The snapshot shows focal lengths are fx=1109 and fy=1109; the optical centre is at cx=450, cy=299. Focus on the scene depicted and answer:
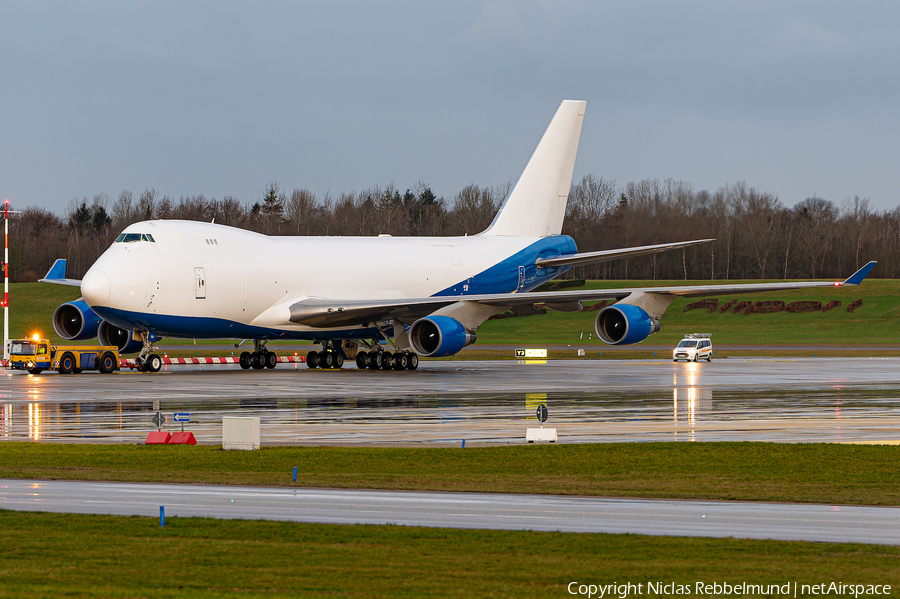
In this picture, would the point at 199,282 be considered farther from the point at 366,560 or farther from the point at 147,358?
the point at 366,560

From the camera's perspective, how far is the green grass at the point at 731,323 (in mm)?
84750

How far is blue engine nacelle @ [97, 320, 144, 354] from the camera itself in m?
45.8

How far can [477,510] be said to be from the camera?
43.8 ft

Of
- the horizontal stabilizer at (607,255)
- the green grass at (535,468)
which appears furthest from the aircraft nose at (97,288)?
the horizontal stabilizer at (607,255)

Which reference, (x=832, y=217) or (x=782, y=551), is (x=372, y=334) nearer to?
(x=782, y=551)

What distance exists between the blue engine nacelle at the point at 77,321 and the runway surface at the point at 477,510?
102ft

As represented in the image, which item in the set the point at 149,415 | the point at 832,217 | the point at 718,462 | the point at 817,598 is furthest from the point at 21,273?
the point at 817,598

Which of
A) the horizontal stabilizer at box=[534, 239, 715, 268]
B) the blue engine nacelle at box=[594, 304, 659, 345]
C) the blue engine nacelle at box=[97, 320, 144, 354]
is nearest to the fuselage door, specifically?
the blue engine nacelle at box=[97, 320, 144, 354]

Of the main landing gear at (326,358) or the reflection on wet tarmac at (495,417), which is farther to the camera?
the main landing gear at (326,358)

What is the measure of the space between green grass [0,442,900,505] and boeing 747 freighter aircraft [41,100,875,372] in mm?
19883

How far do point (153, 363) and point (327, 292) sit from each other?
724 centimetres

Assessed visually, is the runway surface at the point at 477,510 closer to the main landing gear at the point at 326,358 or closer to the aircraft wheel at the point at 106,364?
the aircraft wheel at the point at 106,364

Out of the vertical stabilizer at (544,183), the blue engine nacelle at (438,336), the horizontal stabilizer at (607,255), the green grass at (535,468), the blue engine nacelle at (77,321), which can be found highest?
the vertical stabilizer at (544,183)

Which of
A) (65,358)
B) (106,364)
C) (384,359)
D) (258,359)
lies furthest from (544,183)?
(65,358)
